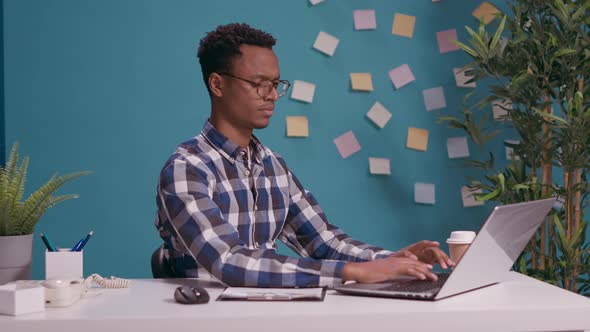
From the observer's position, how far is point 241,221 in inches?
70.6

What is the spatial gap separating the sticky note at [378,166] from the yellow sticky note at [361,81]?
305 millimetres

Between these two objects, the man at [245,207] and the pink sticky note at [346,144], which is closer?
the man at [245,207]

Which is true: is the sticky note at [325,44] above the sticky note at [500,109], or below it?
above

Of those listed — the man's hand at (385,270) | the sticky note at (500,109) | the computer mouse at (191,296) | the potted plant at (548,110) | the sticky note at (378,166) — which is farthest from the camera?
the sticky note at (378,166)

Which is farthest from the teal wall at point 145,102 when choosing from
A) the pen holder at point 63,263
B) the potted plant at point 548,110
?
Answer: the pen holder at point 63,263

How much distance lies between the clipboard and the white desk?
23mm

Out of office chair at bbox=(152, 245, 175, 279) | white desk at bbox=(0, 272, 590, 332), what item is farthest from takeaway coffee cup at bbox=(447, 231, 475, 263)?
office chair at bbox=(152, 245, 175, 279)

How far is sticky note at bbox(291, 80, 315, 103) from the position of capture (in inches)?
124

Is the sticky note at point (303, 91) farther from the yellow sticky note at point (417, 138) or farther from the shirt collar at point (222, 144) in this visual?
the shirt collar at point (222, 144)

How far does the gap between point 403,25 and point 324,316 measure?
7.21 feet

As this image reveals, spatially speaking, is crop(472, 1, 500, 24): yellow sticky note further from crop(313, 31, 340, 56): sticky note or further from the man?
the man

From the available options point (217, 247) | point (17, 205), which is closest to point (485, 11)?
point (217, 247)

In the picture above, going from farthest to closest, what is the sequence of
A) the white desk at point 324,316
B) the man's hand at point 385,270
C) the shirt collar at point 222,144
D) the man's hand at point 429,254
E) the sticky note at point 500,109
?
1. the sticky note at point 500,109
2. the shirt collar at point 222,144
3. the man's hand at point 429,254
4. the man's hand at point 385,270
5. the white desk at point 324,316

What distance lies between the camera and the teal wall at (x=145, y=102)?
122 inches
